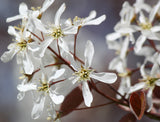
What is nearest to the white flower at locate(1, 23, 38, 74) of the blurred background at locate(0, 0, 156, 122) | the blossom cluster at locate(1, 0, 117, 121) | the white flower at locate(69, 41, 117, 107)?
the blossom cluster at locate(1, 0, 117, 121)

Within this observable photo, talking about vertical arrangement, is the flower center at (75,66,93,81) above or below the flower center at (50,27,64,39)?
below

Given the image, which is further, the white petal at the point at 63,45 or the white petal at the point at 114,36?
the white petal at the point at 114,36

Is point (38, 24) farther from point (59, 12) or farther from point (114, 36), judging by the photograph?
point (114, 36)

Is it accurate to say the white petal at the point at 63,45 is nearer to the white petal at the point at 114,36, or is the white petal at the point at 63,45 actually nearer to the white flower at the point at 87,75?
the white flower at the point at 87,75

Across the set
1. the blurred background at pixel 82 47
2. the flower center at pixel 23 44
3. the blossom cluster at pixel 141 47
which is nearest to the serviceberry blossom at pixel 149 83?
the blossom cluster at pixel 141 47

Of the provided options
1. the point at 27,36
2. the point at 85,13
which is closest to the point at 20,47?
the point at 27,36

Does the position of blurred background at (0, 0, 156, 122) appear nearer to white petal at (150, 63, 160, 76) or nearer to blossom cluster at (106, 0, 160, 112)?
blossom cluster at (106, 0, 160, 112)
